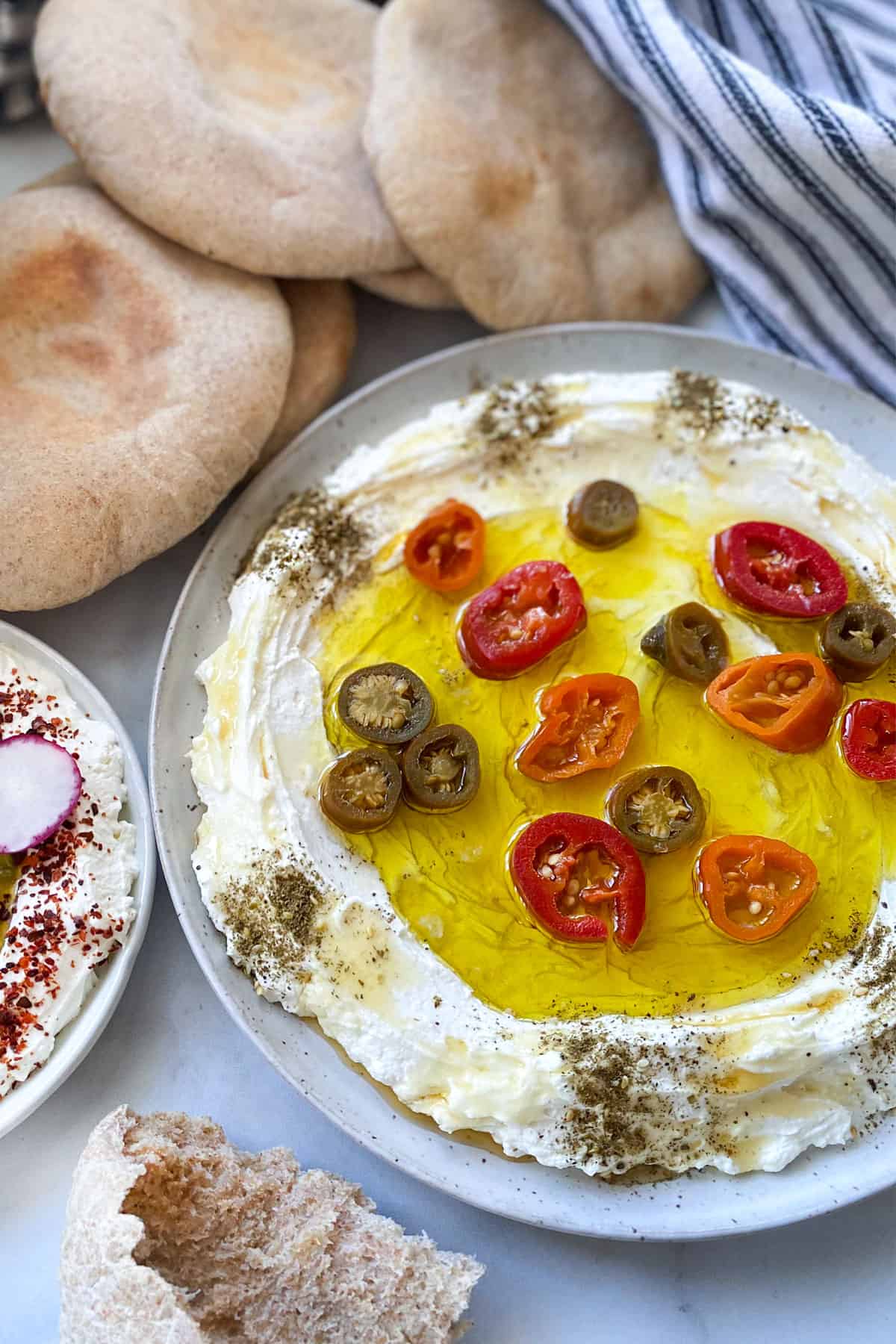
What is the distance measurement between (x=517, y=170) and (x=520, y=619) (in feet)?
6.16

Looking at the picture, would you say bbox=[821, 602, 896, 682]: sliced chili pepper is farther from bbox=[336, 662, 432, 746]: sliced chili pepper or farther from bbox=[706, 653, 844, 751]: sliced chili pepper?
bbox=[336, 662, 432, 746]: sliced chili pepper

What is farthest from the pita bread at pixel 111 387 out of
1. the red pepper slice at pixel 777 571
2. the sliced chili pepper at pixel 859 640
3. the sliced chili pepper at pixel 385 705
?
the sliced chili pepper at pixel 859 640

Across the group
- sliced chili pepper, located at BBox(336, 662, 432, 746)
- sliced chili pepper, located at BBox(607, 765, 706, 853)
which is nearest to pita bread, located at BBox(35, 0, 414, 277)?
sliced chili pepper, located at BBox(336, 662, 432, 746)

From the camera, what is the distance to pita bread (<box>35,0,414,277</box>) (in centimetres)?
443

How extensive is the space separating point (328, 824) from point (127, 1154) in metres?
1.20

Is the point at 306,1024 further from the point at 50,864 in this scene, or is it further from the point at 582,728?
the point at 582,728

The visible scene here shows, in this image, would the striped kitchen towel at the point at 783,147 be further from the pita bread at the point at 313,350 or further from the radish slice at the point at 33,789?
the radish slice at the point at 33,789

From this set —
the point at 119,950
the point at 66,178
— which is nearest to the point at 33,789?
the point at 119,950

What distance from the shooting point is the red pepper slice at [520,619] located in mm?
4203

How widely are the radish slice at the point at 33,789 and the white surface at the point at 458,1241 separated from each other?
Result: 59 centimetres

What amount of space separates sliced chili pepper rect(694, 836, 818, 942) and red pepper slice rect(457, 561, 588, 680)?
92cm

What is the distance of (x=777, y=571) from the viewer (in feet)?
14.3

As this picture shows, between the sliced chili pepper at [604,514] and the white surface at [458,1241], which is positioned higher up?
the sliced chili pepper at [604,514]

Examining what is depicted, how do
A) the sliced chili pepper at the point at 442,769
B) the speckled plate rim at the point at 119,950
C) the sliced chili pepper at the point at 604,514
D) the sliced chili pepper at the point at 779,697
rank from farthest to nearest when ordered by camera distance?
the sliced chili pepper at the point at 604,514
the sliced chili pepper at the point at 779,697
the sliced chili pepper at the point at 442,769
the speckled plate rim at the point at 119,950
